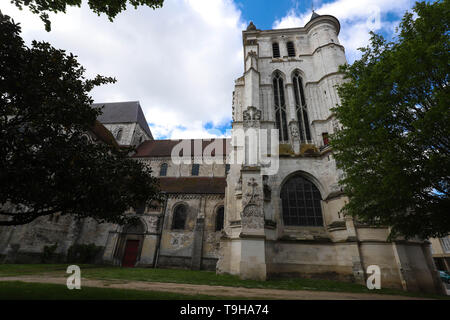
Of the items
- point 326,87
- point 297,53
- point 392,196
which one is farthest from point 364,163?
point 297,53

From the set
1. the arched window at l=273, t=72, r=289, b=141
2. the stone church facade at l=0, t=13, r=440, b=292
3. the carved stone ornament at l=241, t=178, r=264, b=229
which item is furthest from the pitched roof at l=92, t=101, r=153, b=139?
the carved stone ornament at l=241, t=178, r=264, b=229

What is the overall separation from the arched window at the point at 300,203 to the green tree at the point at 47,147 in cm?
970

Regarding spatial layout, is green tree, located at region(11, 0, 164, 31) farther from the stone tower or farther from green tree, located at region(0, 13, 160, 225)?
the stone tower

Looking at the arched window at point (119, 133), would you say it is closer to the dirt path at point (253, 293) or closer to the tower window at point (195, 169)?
→ the tower window at point (195, 169)

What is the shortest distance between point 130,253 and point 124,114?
854 inches

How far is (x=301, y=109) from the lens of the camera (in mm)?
16578

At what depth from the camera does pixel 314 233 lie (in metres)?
11.8

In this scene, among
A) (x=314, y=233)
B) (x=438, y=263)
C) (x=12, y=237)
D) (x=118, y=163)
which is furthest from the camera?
(x=438, y=263)

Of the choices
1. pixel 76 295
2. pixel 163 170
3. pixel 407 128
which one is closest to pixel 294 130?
pixel 407 128

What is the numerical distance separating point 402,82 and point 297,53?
1542 centimetres

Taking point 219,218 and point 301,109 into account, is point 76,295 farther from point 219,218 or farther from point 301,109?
point 301,109

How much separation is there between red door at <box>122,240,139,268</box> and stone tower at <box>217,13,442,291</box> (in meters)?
10.9

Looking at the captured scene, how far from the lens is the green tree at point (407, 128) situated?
5.91 m
